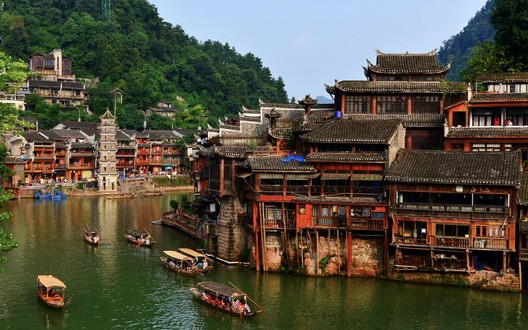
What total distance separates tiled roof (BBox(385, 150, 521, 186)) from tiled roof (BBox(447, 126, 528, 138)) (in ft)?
16.3

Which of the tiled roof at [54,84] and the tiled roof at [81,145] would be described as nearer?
the tiled roof at [81,145]

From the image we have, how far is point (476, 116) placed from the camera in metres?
45.7

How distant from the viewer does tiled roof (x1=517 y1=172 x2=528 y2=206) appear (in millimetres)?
36500

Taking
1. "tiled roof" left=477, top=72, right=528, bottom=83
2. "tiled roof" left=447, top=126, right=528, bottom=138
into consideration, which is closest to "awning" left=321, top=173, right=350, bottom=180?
"tiled roof" left=447, top=126, right=528, bottom=138

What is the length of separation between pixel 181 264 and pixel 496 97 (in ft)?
85.1

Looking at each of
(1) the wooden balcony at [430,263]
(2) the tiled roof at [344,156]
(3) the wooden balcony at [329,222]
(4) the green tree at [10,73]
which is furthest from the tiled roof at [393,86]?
(4) the green tree at [10,73]

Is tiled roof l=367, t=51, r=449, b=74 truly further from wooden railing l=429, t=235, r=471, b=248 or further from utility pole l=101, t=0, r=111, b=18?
utility pole l=101, t=0, r=111, b=18

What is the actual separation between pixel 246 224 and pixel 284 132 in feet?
28.1

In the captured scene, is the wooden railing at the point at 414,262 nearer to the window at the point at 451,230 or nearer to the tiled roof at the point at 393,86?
the window at the point at 451,230

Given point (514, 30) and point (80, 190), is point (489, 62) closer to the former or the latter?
point (514, 30)

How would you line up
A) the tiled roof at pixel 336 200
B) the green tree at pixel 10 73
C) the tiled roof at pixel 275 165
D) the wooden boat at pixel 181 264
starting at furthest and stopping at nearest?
the wooden boat at pixel 181 264, the tiled roof at pixel 275 165, the tiled roof at pixel 336 200, the green tree at pixel 10 73

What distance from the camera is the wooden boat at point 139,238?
53344 mm

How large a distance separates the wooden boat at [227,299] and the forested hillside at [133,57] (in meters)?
90.0

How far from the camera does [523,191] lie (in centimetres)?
3747
